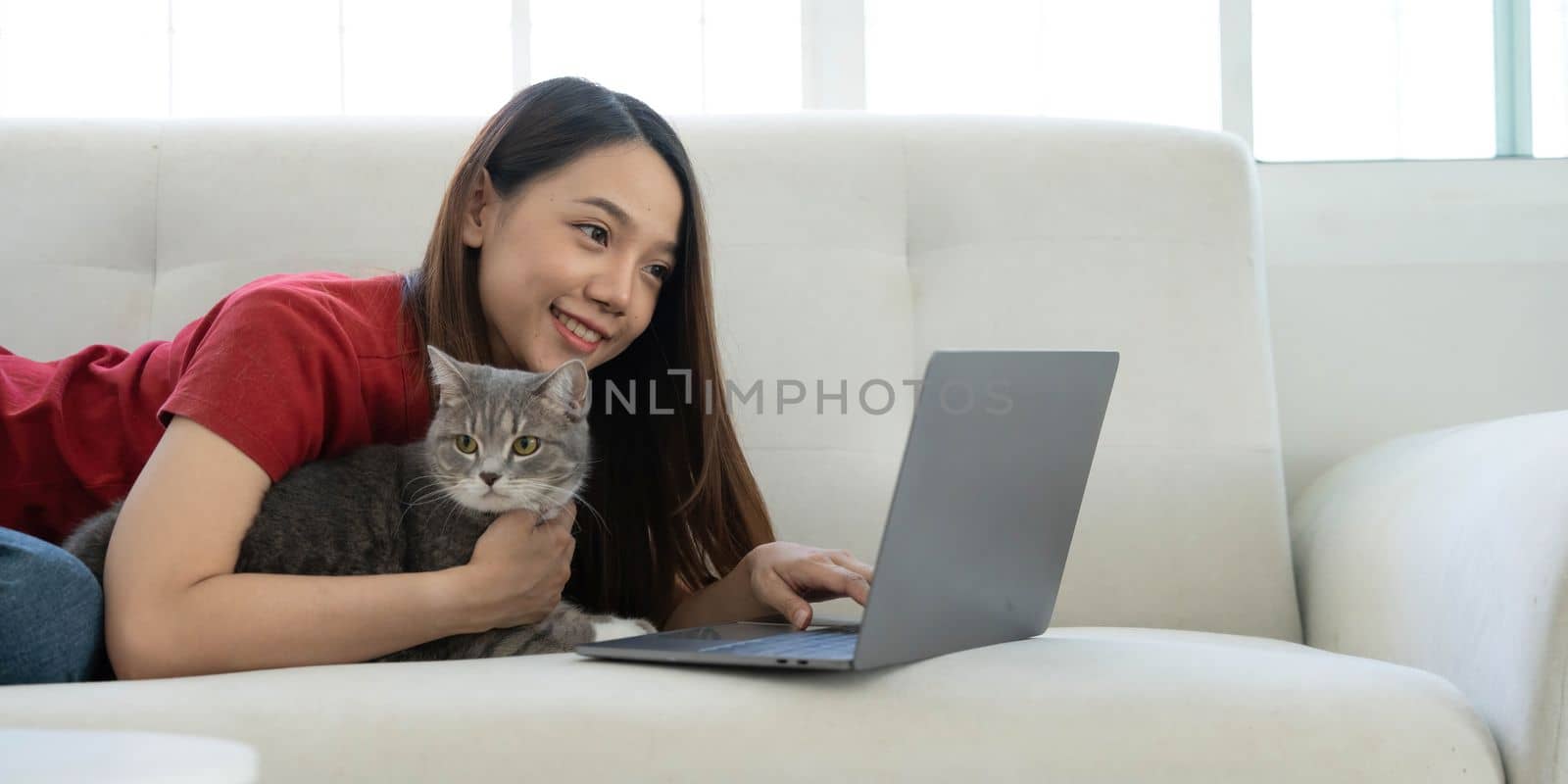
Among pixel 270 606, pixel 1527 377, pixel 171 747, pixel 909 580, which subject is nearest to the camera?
pixel 171 747

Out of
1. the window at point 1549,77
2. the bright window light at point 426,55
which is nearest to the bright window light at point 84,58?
the bright window light at point 426,55

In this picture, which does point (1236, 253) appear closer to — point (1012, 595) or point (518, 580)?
point (1012, 595)

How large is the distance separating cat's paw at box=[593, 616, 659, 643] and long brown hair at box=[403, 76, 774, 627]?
16cm

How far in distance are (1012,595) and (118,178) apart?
1.52 meters

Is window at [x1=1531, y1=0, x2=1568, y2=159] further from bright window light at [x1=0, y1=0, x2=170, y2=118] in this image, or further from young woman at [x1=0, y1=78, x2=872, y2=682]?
bright window light at [x1=0, y1=0, x2=170, y2=118]

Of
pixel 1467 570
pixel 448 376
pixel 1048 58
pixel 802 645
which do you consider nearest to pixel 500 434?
pixel 448 376

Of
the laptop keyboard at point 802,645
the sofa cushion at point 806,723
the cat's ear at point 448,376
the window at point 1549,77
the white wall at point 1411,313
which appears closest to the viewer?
the sofa cushion at point 806,723

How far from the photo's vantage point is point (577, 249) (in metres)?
1.46

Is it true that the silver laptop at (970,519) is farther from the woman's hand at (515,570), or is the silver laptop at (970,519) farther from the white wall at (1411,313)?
the white wall at (1411,313)

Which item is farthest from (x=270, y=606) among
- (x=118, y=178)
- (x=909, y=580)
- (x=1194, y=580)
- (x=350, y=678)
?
(x=1194, y=580)

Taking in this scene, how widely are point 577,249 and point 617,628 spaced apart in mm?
449

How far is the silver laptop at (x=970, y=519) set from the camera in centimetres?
93

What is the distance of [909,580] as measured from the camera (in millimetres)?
980

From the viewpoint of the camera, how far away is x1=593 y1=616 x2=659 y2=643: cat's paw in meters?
1.39
